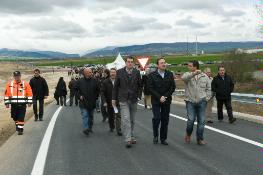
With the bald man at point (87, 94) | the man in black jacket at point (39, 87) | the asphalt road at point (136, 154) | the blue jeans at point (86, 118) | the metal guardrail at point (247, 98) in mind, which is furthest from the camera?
the metal guardrail at point (247, 98)

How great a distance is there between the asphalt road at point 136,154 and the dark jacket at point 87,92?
2.73 ft

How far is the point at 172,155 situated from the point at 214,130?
12.1 ft

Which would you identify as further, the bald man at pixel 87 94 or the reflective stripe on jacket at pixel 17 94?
the reflective stripe on jacket at pixel 17 94

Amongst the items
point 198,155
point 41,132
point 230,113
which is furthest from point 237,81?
point 198,155

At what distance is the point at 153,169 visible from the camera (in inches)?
270

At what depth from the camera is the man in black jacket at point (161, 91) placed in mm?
9148

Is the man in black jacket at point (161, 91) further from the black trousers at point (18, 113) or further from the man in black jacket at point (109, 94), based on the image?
the black trousers at point (18, 113)

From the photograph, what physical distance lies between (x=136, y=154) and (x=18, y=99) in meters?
5.08

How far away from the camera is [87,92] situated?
1130 cm

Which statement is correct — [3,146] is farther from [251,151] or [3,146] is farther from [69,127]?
[251,151]

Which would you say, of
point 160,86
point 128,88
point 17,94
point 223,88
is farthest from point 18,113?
point 223,88

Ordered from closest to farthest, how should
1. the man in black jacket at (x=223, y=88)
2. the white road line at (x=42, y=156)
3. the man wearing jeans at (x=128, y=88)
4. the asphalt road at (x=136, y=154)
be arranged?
the asphalt road at (x=136, y=154) → the white road line at (x=42, y=156) → the man wearing jeans at (x=128, y=88) → the man in black jacket at (x=223, y=88)

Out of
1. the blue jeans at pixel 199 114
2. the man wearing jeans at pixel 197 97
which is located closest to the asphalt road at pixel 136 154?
the blue jeans at pixel 199 114

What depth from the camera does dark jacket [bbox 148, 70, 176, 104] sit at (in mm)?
9156
